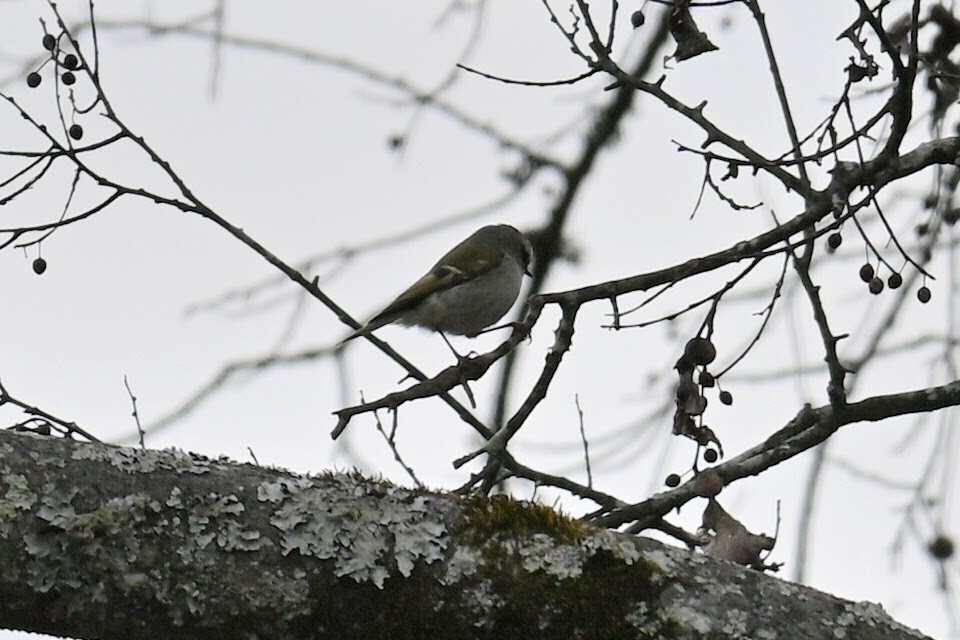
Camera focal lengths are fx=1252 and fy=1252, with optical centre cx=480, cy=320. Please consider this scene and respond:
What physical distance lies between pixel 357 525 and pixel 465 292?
4.10m

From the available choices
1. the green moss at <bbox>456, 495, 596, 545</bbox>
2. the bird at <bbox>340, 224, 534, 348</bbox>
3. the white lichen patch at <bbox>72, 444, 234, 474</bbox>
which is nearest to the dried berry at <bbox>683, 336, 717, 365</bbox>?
the green moss at <bbox>456, 495, 596, 545</bbox>

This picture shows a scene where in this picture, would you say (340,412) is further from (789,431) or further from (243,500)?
(789,431)

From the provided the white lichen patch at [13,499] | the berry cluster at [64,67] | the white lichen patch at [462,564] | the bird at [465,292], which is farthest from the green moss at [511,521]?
the bird at [465,292]

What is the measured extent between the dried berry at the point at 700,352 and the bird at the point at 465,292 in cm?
302

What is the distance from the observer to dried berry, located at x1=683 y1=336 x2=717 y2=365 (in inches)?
111

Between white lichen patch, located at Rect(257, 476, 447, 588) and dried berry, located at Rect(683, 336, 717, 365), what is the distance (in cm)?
92

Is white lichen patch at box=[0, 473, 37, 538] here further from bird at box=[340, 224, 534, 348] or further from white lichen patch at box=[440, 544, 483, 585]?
bird at box=[340, 224, 534, 348]

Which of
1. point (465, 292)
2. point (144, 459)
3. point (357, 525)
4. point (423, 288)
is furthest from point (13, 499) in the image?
point (465, 292)

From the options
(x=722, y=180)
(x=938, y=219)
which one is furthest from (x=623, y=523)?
(x=938, y=219)

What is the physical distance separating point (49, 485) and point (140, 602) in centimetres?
24

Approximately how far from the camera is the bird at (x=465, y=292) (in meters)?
5.96

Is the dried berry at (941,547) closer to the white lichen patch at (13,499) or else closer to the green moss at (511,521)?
the green moss at (511,521)

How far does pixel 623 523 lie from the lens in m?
3.01

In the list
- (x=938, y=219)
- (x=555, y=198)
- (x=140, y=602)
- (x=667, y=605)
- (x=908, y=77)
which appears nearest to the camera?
(x=140, y=602)
